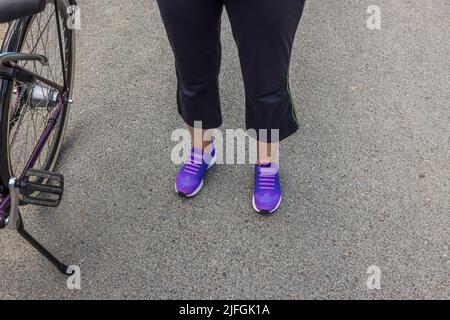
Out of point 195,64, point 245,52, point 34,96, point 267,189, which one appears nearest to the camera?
point 245,52

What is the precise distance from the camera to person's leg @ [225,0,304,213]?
1315mm

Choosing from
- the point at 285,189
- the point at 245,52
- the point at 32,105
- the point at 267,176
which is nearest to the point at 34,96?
the point at 32,105

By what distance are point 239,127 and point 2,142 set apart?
46.0 inches

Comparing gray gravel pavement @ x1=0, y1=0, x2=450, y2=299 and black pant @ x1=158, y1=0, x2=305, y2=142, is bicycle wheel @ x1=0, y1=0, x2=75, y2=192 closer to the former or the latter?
gray gravel pavement @ x1=0, y1=0, x2=450, y2=299

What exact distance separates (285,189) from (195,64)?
2.52ft

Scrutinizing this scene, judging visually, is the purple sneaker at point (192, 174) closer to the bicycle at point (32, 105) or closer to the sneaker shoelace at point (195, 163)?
the sneaker shoelace at point (195, 163)

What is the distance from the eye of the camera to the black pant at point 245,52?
1.33 m

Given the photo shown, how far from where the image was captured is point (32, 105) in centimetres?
180

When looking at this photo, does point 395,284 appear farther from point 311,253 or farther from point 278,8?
point 278,8

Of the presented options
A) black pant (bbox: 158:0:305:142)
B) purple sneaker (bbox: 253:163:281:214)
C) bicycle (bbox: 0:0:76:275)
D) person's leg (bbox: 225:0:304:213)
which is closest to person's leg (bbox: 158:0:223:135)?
black pant (bbox: 158:0:305:142)

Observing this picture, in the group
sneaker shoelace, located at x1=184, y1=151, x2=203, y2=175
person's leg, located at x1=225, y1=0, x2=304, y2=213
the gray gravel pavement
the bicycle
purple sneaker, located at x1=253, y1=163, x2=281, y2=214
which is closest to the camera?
person's leg, located at x1=225, y1=0, x2=304, y2=213

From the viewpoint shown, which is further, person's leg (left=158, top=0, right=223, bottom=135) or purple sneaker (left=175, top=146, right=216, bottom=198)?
purple sneaker (left=175, top=146, right=216, bottom=198)

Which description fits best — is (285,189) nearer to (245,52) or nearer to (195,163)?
(195,163)

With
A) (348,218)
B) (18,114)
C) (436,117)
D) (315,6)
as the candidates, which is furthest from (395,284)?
(315,6)
